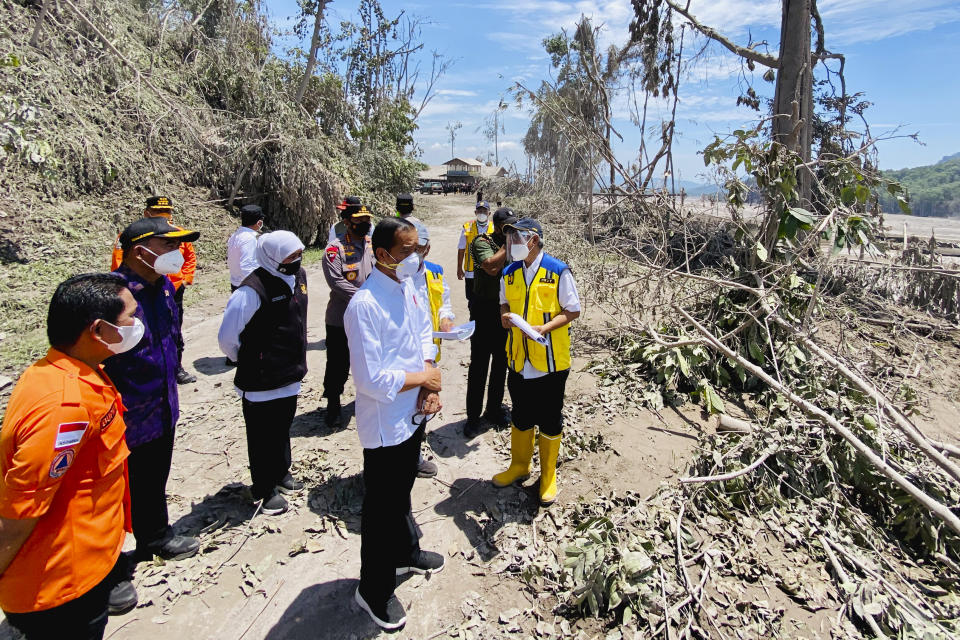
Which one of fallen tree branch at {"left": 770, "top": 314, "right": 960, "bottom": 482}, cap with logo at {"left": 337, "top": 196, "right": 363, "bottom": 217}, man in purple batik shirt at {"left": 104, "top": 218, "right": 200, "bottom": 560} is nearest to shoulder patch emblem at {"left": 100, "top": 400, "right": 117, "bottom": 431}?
man in purple batik shirt at {"left": 104, "top": 218, "right": 200, "bottom": 560}

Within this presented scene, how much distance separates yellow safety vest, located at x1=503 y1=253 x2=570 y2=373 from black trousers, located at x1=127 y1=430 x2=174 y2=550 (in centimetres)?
219

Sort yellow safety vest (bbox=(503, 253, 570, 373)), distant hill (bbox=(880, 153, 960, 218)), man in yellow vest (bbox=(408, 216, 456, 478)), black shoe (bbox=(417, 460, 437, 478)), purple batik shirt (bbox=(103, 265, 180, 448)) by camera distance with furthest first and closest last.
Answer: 1. distant hill (bbox=(880, 153, 960, 218))
2. black shoe (bbox=(417, 460, 437, 478))
3. man in yellow vest (bbox=(408, 216, 456, 478))
4. yellow safety vest (bbox=(503, 253, 570, 373))
5. purple batik shirt (bbox=(103, 265, 180, 448))

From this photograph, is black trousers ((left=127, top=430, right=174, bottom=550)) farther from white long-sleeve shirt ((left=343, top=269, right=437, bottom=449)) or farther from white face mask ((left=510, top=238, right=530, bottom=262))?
white face mask ((left=510, top=238, right=530, bottom=262))

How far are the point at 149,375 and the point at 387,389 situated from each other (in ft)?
4.63

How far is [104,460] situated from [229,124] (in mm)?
13122

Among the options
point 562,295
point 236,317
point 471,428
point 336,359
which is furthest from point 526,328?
point 336,359

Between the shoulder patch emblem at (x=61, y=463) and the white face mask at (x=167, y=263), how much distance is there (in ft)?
4.40

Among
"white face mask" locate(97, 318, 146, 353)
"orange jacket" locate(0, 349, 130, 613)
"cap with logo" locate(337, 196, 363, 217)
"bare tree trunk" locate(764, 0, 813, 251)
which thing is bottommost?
"orange jacket" locate(0, 349, 130, 613)

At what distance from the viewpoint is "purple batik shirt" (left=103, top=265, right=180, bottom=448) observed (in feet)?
8.25

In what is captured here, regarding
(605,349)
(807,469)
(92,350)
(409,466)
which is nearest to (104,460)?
(92,350)

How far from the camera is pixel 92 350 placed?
1783mm

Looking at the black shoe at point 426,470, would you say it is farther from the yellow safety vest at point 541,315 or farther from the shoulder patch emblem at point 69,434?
the shoulder patch emblem at point 69,434

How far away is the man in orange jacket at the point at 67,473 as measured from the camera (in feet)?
5.01

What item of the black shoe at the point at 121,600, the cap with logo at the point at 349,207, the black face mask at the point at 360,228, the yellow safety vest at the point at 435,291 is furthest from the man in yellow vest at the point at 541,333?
the black shoe at the point at 121,600
